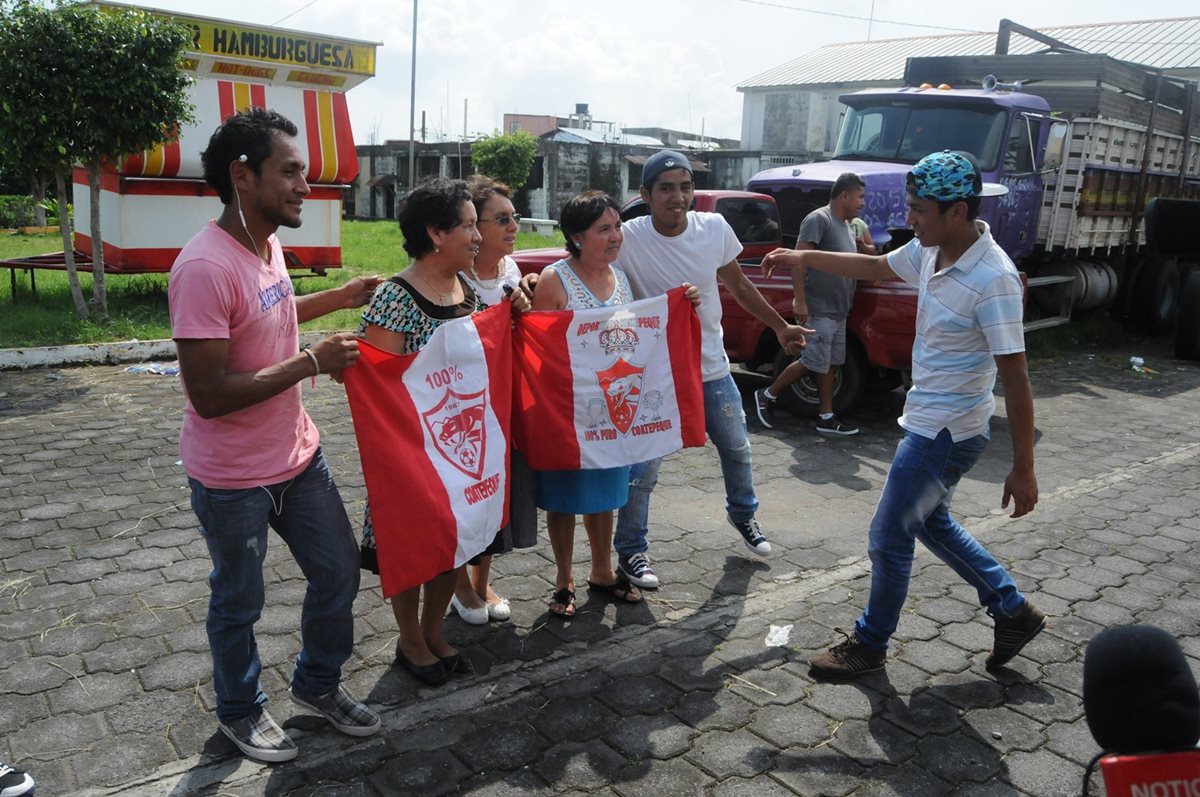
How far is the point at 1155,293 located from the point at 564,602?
13078mm

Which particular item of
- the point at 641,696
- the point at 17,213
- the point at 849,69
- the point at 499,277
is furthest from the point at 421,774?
the point at 849,69

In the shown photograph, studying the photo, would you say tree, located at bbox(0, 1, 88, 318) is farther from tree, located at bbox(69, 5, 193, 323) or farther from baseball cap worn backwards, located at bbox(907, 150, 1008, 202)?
baseball cap worn backwards, located at bbox(907, 150, 1008, 202)

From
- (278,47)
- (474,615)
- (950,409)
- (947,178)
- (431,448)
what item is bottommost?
(474,615)

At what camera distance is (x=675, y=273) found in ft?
15.5

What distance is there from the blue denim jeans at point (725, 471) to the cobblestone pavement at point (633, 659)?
1.02ft

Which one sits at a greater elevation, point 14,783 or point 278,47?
point 278,47

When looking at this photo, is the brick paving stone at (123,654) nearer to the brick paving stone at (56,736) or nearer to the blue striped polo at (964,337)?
the brick paving stone at (56,736)

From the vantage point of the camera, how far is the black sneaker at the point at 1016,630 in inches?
157

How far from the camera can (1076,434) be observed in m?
8.49

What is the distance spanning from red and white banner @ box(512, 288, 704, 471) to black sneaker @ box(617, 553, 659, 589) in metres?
0.63

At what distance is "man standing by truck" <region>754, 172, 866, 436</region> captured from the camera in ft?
25.4

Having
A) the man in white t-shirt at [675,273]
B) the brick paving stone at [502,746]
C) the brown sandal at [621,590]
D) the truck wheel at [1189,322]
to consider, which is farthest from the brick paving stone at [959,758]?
the truck wheel at [1189,322]

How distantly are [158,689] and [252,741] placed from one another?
0.71 metres

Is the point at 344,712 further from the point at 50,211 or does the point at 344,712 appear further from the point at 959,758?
the point at 50,211
